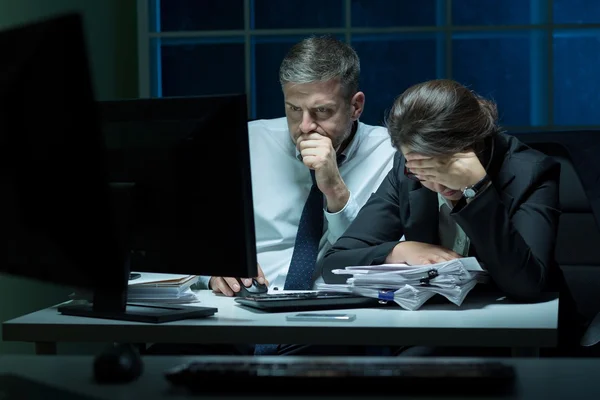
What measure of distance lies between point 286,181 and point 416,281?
0.96m

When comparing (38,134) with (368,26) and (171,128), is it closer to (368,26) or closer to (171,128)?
(171,128)

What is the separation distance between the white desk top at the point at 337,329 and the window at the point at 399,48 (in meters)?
2.19

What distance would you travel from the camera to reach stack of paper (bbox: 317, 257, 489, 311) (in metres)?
1.76

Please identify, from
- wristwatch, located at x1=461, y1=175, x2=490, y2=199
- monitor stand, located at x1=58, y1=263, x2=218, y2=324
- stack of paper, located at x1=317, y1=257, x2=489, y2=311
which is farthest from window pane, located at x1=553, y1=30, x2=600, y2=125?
monitor stand, located at x1=58, y1=263, x2=218, y2=324

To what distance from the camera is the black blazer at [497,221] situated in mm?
1864

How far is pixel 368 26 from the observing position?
3830 millimetres

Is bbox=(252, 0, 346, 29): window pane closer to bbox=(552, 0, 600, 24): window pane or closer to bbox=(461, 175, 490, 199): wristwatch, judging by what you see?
bbox=(552, 0, 600, 24): window pane

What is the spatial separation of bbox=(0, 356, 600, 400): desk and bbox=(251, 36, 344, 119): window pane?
286cm

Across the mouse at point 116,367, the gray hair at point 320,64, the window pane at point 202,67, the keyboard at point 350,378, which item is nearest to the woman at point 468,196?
the gray hair at point 320,64

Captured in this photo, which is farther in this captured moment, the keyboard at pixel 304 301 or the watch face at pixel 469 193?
the watch face at pixel 469 193

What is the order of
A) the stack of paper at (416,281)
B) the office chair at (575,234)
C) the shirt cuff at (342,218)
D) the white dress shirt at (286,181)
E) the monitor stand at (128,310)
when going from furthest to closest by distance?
1. the white dress shirt at (286,181)
2. the shirt cuff at (342,218)
3. the office chair at (575,234)
4. the stack of paper at (416,281)
5. the monitor stand at (128,310)

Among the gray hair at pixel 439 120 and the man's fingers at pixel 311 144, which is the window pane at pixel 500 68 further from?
the gray hair at pixel 439 120

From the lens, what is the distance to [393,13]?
3812 millimetres

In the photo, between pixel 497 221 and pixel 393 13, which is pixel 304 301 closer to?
pixel 497 221
